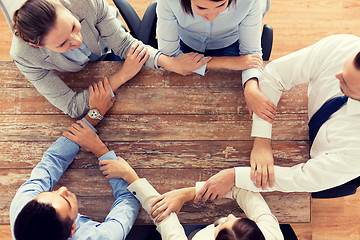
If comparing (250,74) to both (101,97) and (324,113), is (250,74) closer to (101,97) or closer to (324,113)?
(324,113)

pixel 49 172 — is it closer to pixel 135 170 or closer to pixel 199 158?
pixel 135 170

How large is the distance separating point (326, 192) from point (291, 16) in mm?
1690

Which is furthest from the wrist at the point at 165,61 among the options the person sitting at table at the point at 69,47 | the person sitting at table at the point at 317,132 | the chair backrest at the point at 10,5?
the chair backrest at the point at 10,5

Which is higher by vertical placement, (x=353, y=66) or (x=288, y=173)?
(x=353, y=66)

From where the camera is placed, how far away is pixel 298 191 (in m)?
1.51

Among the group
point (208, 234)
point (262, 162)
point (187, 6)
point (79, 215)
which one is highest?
point (187, 6)

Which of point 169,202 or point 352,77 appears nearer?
point 352,77

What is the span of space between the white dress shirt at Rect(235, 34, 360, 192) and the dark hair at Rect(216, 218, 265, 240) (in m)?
0.21

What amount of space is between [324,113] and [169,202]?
2.85ft

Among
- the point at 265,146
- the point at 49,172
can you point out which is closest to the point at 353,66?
the point at 265,146

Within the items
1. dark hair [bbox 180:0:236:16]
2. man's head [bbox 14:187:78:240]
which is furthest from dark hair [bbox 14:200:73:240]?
dark hair [bbox 180:0:236:16]

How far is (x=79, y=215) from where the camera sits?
1.51 m

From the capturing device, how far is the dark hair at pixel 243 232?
1316 mm

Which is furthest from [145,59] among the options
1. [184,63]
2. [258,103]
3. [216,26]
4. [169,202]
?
[169,202]
